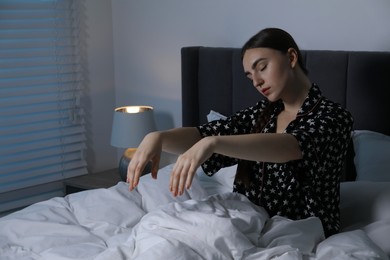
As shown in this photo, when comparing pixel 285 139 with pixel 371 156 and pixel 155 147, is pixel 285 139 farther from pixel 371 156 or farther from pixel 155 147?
pixel 371 156

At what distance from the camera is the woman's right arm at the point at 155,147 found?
1497mm

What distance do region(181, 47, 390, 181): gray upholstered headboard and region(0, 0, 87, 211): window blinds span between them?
0.80 meters

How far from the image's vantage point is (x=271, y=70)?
65.9 inches

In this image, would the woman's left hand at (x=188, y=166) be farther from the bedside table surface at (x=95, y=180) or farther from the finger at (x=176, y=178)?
the bedside table surface at (x=95, y=180)

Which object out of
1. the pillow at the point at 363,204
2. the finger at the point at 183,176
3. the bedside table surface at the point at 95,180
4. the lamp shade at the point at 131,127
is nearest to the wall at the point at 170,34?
the bedside table surface at the point at 95,180

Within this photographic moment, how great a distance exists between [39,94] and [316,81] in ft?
5.27

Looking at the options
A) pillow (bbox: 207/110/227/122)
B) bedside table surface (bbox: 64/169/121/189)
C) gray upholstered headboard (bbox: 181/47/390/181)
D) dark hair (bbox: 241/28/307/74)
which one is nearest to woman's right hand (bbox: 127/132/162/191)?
Result: dark hair (bbox: 241/28/307/74)

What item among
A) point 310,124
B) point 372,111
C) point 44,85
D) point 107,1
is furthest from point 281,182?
point 107,1

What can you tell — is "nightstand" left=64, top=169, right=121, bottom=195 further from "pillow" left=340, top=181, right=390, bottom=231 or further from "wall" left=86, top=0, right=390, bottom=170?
"pillow" left=340, top=181, right=390, bottom=231

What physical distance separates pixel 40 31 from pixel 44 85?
0.31 metres

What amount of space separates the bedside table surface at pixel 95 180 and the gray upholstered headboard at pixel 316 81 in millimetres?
571

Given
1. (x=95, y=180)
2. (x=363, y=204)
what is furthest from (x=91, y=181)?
(x=363, y=204)

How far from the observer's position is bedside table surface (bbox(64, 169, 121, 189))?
10.1 ft

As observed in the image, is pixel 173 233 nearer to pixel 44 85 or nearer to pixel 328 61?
pixel 328 61
